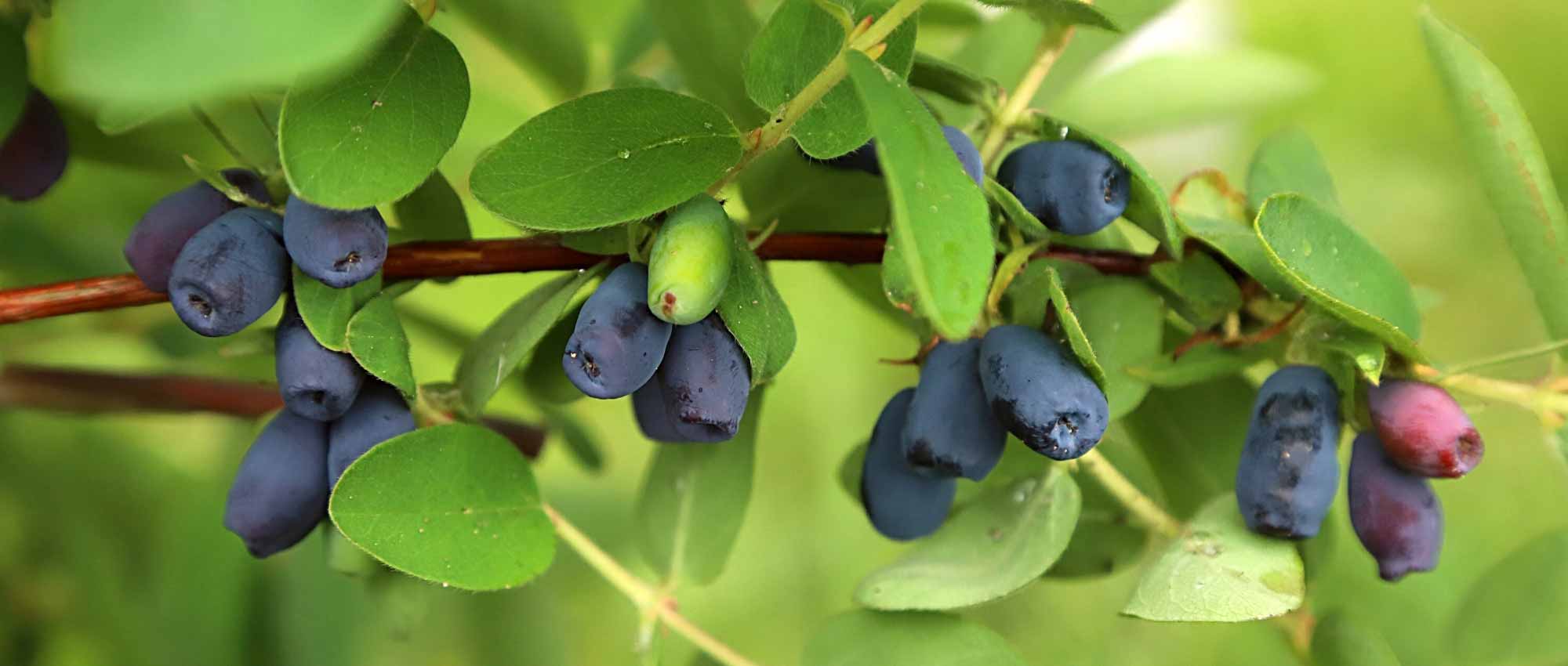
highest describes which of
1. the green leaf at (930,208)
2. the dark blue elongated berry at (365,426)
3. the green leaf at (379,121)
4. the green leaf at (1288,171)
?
the green leaf at (930,208)

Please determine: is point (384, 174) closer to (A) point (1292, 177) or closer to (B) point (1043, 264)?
(B) point (1043, 264)

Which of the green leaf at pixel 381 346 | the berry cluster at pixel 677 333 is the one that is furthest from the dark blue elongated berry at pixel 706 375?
the green leaf at pixel 381 346

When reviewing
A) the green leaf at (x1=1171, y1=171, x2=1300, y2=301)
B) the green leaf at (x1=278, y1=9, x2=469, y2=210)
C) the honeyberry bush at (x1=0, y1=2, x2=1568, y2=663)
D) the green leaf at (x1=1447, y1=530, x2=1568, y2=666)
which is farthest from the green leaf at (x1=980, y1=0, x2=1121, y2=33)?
the green leaf at (x1=1447, y1=530, x2=1568, y2=666)

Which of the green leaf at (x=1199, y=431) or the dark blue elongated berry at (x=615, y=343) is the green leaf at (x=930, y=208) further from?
the green leaf at (x=1199, y=431)

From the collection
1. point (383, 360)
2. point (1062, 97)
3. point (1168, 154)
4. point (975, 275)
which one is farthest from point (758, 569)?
point (975, 275)

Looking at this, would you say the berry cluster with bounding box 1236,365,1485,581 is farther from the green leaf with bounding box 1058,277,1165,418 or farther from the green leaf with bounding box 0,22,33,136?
the green leaf with bounding box 0,22,33,136

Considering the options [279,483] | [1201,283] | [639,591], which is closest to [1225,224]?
[1201,283]

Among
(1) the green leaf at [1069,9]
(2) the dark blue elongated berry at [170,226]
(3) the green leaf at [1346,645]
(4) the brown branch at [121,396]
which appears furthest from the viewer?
(4) the brown branch at [121,396]
